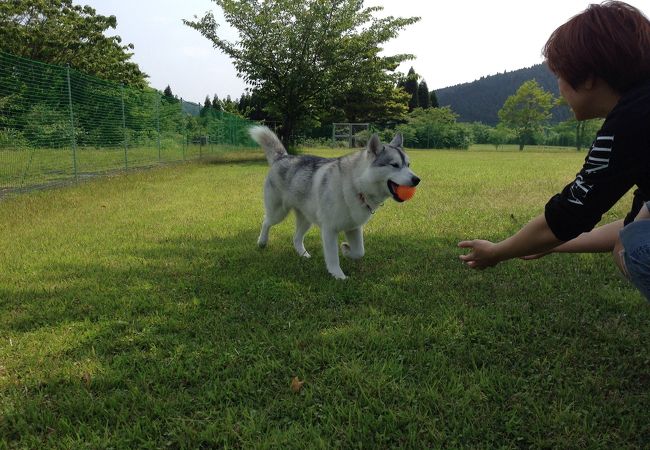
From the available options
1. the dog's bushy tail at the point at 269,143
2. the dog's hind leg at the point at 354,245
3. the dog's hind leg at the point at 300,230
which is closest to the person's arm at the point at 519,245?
the dog's hind leg at the point at 354,245

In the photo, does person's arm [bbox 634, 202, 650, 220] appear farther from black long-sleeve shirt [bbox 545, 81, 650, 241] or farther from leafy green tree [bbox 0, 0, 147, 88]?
leafy green tree [bbox 0, 0, 147, 88]

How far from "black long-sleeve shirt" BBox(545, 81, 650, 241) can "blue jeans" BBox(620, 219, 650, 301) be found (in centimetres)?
16

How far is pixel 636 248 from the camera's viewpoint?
1.62 metres

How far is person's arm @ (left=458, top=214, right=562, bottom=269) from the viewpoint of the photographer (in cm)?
164

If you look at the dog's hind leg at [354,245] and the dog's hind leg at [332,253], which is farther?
the dog's hind leg at [354,245]

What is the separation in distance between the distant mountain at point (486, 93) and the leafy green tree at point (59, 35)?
8219cm

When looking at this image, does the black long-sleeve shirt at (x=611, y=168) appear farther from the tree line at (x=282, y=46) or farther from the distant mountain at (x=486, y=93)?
the distant mountain at (x=486, y=93)

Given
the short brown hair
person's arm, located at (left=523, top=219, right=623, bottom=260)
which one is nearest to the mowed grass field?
person's arm, located at (left=523, top=219, right=623, bottom=260)

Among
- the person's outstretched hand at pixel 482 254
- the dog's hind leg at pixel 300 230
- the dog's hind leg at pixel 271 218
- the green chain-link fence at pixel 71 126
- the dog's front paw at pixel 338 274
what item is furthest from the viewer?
the green chain-link fence at pixel 71 126

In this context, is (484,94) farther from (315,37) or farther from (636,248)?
(636,248)

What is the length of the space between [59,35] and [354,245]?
27.6 meters

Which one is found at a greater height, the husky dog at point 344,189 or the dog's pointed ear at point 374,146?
the dog's pointed ear at point 374,146

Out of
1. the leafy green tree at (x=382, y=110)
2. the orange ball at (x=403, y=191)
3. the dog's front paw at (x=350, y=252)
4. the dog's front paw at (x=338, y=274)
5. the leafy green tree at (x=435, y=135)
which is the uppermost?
the leafy green tree at (x=382, y=110)

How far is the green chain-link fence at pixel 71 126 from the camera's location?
845 cm
